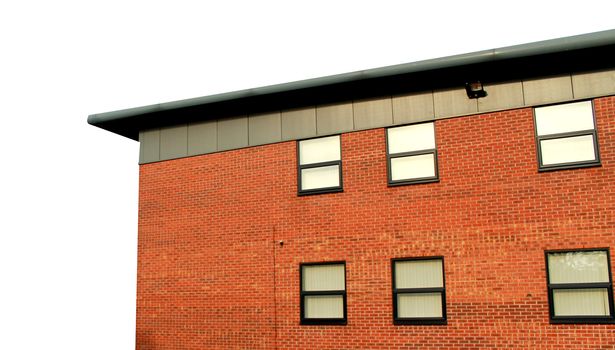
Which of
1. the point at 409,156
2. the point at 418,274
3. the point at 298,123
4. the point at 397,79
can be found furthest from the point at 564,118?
the point at 298,123

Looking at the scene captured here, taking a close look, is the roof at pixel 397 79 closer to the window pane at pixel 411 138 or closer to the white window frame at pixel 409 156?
the window pane at pixel 411 138

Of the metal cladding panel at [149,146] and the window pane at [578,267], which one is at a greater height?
A: the metal cladding panel at [149,146]

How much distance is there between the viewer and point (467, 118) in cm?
1448

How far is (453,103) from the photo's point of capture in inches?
576

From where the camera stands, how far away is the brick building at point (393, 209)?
13.3 m

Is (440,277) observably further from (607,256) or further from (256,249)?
(256,249)

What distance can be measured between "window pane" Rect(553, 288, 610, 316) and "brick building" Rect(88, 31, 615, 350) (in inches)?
1.0

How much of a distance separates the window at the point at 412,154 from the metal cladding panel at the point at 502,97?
122 cm

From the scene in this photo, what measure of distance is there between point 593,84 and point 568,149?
1370 mm

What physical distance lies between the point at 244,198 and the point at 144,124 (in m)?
3.68

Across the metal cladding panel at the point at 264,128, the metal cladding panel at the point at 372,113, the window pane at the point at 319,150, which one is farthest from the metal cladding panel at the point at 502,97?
the metal cladding panel at the point at 264,128

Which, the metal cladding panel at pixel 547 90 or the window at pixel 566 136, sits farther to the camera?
the metal cladding panel at pixel 547 90

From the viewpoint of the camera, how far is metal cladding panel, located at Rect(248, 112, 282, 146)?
1633 cm

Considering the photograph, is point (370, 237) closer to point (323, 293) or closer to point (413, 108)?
point (323, 293)
